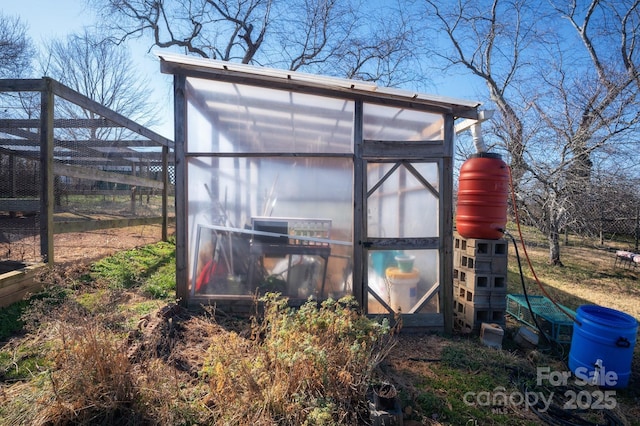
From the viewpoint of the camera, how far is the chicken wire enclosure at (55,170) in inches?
157

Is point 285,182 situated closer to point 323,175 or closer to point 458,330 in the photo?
point 323,175

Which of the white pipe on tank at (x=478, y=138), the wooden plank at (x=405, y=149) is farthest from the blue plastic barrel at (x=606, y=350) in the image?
the wooden plank at (x=405, y=149)

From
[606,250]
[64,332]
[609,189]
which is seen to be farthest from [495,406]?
[606,250]

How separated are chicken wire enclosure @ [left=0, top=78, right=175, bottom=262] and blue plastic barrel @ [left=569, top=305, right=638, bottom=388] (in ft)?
19.9

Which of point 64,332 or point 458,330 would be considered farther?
point 458,330

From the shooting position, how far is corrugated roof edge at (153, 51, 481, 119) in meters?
3.71

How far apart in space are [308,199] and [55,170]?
10.6ft

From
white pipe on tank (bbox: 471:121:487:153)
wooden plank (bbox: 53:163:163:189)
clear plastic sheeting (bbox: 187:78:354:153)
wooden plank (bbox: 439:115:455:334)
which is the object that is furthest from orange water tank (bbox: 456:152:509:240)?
wooden plank (bbox: 53:163:163:189)

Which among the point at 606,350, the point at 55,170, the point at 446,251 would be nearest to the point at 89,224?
the point at 55,170

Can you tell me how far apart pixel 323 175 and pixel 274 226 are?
0.93 metres

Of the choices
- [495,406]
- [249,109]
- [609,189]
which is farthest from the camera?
[609,189]

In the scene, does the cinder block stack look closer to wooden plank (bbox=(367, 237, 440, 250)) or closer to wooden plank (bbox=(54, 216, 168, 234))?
wooden plank (bbox=(367, 237, 440, 250))

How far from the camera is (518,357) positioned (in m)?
3.62

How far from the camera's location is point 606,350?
3125 mm
